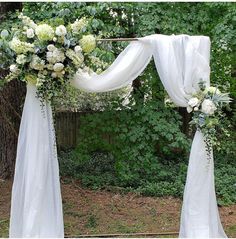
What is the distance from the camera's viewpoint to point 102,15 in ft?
24.3

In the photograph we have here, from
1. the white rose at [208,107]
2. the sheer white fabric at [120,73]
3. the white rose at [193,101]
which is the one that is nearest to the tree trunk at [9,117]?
the sheer white fabric at [120,73]

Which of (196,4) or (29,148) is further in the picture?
(196,4)

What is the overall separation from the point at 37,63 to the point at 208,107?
165cm

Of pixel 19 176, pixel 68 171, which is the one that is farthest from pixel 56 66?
pixel 68 171

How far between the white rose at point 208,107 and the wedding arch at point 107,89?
0.80 feet

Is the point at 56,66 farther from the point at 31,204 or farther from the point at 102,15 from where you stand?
the point at 102,15

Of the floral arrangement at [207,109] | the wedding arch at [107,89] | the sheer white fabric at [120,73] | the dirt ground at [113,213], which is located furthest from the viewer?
the dirt ground at [113,213]

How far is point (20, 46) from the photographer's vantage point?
4609 millimetres

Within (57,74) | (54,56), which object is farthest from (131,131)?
(54,56)

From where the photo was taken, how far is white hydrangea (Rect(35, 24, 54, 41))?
4602 millimetres

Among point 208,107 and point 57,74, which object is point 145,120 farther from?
point 57,74

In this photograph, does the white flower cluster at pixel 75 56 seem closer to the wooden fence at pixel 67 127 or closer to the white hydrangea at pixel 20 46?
the white hydrangea at pixel 20 46

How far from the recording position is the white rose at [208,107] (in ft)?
15.7

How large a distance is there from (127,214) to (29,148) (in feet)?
6.65
